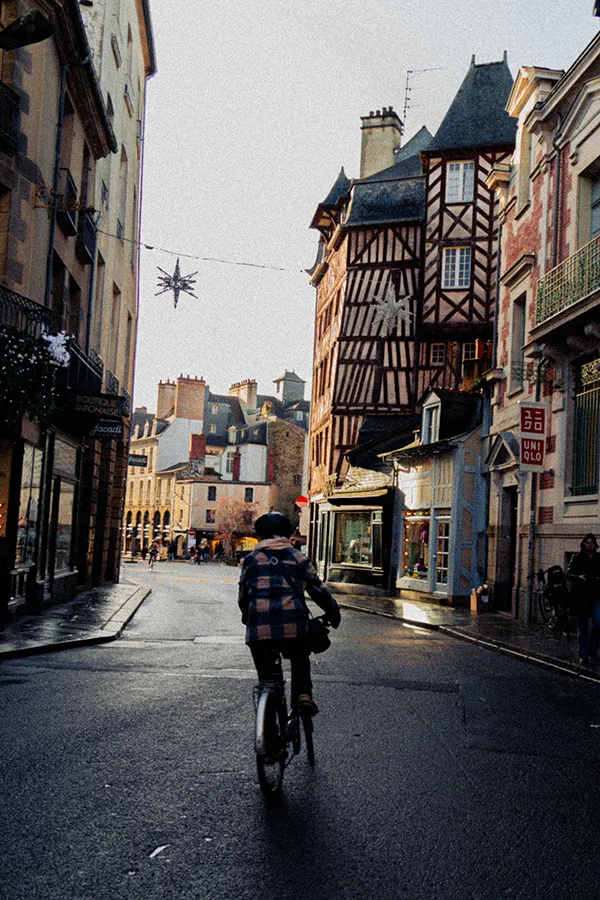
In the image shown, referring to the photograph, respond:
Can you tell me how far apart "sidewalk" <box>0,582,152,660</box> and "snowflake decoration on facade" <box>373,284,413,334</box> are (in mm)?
18067

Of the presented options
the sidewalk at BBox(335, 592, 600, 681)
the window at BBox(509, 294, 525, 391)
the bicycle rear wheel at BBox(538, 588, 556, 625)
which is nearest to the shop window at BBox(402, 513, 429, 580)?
the sidewalk at BBox(335, 592, 600, 681)

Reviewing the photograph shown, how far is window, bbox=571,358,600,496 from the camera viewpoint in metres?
15.9

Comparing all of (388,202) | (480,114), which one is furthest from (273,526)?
(388,202)

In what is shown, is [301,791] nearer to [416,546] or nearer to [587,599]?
[587,599]

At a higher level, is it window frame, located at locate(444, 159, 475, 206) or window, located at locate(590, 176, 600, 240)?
window frame, located at locate(444, 159, 475, 206)

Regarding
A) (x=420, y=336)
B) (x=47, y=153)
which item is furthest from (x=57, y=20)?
(x=420, y=336)

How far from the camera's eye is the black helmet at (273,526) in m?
5.50

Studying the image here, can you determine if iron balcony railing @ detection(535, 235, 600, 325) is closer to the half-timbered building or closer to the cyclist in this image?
the cyclist

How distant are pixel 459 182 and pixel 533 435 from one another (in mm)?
19367

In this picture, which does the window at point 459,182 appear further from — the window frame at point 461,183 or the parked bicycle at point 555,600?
the parked bicycle at point 555,600

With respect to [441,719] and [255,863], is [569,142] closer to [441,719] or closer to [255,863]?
[441,719]

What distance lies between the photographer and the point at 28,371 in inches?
486

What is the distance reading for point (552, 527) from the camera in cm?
1719

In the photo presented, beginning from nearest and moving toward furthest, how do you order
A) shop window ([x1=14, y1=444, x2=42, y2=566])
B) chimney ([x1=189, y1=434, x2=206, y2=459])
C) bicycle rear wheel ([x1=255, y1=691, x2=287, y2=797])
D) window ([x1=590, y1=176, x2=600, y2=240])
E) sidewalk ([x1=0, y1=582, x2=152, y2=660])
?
bicycle rear wheel ([x1=255, y1=691, x2=287, y2=797]) → sidewalk ([x1=0, y1=582, x2=152, y2=660]) → shop window ([x1=14, y1=444, x2=42, y2=566]) → window ([x1=590, y1=176, x2=600, y2=240]) → chimney ([x1=189, y1=434, x2=206, y2=459])
